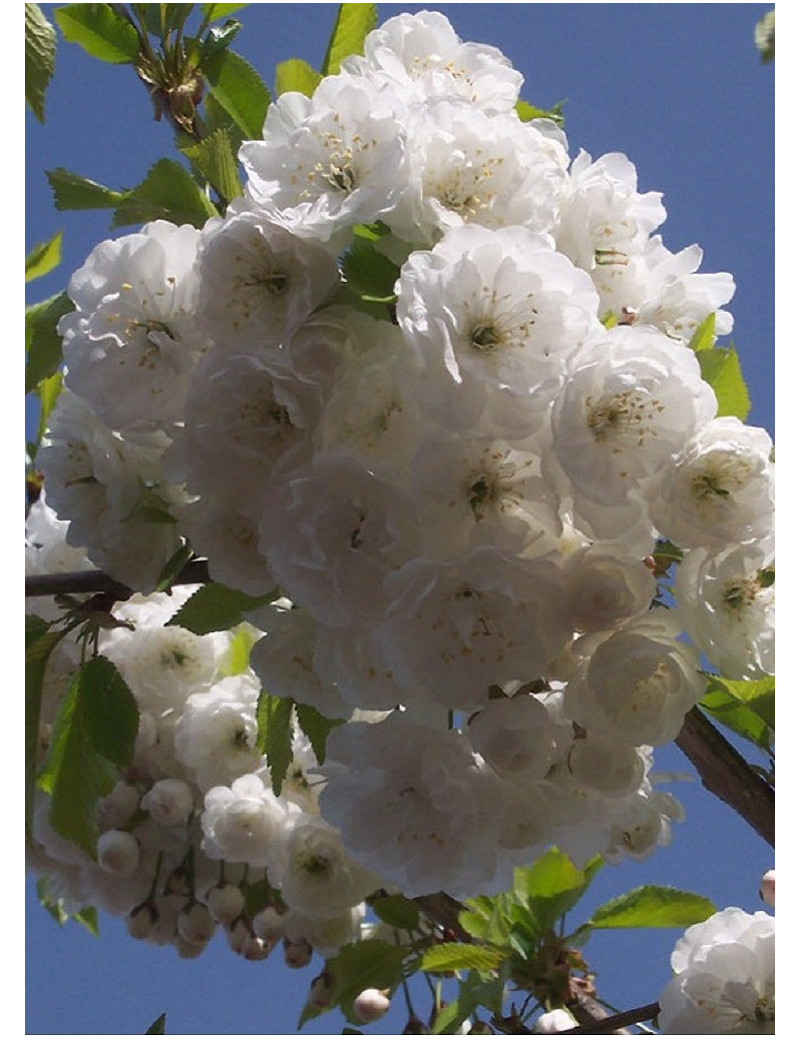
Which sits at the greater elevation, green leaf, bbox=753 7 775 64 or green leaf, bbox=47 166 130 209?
green leaf, bbox=753 7 775 64

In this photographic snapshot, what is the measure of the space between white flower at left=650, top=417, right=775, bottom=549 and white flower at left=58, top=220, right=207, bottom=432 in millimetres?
540

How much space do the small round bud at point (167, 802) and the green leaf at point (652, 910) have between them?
0.93m

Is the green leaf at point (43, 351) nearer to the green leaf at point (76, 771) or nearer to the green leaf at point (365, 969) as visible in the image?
the green leaf at point (76, 771)

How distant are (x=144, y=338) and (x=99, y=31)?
2.05ft

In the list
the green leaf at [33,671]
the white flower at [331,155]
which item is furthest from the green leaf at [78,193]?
the green leaf at [33,671]

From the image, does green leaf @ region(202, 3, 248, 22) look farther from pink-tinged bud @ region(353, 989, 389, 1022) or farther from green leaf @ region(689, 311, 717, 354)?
pink-tinged bud @ region(353, 989, 389, 1022)

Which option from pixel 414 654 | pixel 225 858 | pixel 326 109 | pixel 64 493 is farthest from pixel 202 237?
pixel 225 858

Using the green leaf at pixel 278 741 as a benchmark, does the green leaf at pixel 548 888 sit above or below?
below

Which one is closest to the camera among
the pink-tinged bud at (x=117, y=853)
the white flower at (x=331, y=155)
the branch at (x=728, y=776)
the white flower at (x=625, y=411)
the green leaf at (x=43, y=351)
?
the white flower at (x=625, y=411)

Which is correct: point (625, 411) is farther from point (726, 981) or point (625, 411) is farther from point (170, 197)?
point (726, 981)

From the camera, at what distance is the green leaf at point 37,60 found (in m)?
1.68

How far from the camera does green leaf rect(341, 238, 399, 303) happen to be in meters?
1.21

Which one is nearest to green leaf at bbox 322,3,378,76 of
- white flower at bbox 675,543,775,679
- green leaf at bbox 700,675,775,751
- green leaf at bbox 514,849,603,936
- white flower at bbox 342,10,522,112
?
white flower at bbox 342,10,522,112
